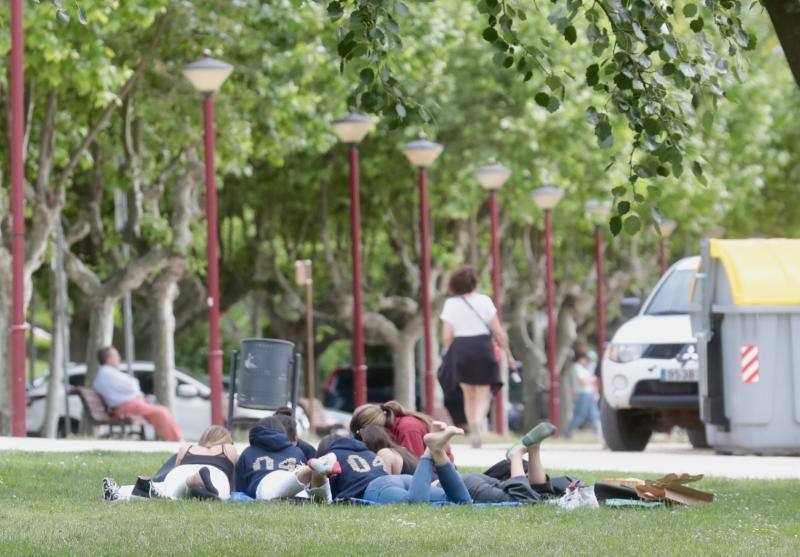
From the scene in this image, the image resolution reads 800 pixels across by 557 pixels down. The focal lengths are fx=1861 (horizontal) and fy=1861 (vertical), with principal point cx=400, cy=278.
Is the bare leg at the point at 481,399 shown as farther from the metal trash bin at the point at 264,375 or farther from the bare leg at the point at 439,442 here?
the bare leg at the point at 439,442

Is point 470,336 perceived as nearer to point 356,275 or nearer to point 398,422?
point 398,422

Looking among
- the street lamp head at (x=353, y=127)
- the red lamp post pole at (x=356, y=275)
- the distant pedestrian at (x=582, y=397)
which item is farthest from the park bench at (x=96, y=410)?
the distant pedestrian at (x=582, y=397)

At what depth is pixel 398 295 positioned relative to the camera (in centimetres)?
4166

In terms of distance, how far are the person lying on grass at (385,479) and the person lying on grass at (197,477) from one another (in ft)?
2.08

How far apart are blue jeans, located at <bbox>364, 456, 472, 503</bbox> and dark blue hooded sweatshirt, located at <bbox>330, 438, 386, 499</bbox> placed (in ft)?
0.21

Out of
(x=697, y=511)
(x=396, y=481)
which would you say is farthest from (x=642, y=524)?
(x=396, y=481)

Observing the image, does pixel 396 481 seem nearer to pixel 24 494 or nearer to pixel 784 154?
pixel 24 494

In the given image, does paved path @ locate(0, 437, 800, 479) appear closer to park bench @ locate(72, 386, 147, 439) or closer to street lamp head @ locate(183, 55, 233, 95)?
park bench @ locate(72, 386, 147, 439)

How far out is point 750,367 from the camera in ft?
54.2

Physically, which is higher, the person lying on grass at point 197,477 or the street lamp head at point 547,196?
the street lamp head at point 547,196

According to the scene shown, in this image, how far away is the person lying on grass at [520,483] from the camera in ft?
36.9

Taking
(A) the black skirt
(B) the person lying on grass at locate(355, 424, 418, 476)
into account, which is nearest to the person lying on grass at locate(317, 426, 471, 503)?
(B) the person lying on grass at locate(355, 424, 418, 476)

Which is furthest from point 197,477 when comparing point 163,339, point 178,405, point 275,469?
point 178,405

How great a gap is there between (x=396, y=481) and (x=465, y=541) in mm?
2298
